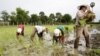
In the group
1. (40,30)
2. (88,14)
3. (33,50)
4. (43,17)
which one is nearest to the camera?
(33,50)

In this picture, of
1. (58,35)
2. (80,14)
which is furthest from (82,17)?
(58,35)

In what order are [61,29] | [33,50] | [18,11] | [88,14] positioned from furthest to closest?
[18,11] < [61,29] < [88,14] < [33,50]

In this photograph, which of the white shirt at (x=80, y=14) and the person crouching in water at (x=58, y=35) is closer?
the white shirt at (x=80, y=14)

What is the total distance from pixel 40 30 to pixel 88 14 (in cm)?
270

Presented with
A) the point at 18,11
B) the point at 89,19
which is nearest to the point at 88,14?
the point at 89,19

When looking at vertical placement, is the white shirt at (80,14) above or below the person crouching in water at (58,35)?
above

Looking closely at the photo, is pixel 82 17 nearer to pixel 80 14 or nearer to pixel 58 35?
pixel 80 14

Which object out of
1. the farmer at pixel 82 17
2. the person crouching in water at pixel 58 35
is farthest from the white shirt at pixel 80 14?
the person crouching in water at pixel 58 35

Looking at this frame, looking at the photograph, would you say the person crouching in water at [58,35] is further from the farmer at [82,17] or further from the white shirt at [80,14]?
the white shirt at [80,14]

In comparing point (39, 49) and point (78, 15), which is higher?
point (78, 15)

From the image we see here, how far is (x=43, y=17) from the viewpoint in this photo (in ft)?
282

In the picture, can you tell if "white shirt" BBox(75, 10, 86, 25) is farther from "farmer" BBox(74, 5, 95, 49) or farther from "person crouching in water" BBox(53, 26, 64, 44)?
A: "person crouching in water" BBox(53, 26, 64, 44)

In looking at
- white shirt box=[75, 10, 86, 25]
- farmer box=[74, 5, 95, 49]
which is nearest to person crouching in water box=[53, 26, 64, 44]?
farmer box=[74, 5, 95, 49]

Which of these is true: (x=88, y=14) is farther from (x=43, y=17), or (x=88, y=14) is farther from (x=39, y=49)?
(x=43, y=17)
